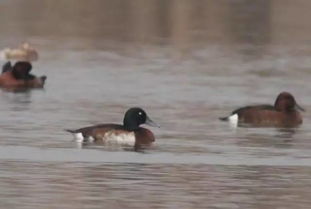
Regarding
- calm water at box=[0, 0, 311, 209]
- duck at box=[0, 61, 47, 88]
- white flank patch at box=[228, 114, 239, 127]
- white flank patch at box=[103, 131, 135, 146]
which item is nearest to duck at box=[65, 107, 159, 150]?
white flank patch at box=[103, 131, 135, 146]

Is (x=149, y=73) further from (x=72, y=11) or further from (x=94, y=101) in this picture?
(x=72, y=11)

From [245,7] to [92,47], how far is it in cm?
1904

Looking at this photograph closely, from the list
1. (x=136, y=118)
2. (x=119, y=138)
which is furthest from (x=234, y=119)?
(x=119, y=138)

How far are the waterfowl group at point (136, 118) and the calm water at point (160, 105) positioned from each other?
10.5 inches

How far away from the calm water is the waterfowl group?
0.27 meters

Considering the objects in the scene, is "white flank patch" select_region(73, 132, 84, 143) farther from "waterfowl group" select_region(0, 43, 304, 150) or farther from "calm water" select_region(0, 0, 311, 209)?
"calm water" select_region(0, 0, 311, 209)

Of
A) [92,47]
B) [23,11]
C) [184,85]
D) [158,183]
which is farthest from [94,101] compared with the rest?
[23,11]

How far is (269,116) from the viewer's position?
23250 mm

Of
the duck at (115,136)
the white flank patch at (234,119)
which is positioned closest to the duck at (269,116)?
the white flank patch at (234,119)

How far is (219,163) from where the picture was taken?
18344mm

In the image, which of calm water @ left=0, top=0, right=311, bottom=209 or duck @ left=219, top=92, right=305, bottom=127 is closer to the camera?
calm water @ left=0, top=0, right=311, bottom=209

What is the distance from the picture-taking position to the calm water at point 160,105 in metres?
16.1

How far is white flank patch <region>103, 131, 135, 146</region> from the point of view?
794 inches

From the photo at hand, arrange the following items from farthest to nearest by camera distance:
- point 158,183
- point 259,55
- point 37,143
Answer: point 259,55
point 37,143
point 158,183
